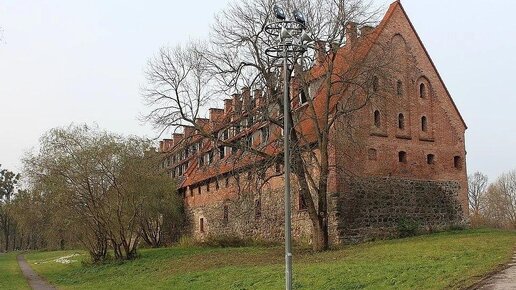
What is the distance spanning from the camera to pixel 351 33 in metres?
28.9

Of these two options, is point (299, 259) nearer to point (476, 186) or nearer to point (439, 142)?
point (439, 142)

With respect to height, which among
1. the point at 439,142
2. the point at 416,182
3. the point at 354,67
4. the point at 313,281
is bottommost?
the point at 313,281

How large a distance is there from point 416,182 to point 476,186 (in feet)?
180

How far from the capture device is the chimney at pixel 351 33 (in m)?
28.0

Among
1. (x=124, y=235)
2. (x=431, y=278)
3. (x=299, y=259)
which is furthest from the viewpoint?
(x=124, y=235)

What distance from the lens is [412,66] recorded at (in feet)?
116

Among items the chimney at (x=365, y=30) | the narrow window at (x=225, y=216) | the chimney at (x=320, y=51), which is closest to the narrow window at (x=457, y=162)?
the chimney at (x=365, y=30)

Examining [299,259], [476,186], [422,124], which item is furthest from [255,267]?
[476,186]

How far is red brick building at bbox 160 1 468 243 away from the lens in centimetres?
3072

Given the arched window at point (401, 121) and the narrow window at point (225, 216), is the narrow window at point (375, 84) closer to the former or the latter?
the arched window at point (401, 121)

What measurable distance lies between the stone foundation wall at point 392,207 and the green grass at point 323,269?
9.46 feet

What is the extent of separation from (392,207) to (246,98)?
10305 millimetres

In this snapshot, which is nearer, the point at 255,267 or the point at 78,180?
the point at 255,267

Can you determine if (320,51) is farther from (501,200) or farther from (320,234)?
(501,200)
